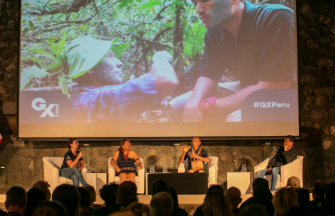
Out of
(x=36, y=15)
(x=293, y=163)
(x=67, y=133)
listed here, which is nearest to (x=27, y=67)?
(x=36, y=15)

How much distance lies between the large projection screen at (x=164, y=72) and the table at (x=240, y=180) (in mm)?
657

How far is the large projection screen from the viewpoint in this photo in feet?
22.8

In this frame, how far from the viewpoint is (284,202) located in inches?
103

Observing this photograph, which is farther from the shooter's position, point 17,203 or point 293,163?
point 293,163

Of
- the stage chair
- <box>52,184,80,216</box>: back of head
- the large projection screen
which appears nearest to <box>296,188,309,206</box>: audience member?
<box>52,184,80,216</box>: back of head

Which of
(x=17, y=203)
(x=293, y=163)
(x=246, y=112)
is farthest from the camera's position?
(x=246, y=112)

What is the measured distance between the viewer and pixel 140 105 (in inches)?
276

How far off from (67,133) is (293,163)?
12.2 feet

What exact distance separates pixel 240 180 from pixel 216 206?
14.0ft

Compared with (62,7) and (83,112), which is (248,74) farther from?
(62,7)

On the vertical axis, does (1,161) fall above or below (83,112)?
below

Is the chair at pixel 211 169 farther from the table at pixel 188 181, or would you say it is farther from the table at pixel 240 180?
the table at pixel 188 181

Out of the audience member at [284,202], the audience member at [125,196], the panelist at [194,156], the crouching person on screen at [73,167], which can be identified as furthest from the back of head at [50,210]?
the panelist at [194,156]

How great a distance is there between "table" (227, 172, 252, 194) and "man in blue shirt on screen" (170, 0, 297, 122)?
92cm
